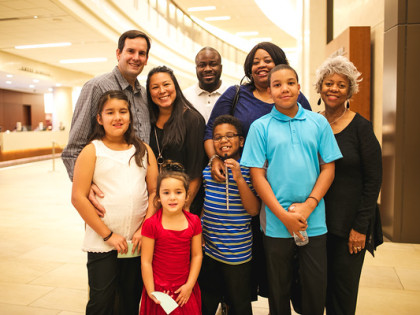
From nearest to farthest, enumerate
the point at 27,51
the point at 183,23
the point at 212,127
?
the point at 212,127 < the point at 27,51 < the point at 183,23

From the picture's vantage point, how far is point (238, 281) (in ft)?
6.64

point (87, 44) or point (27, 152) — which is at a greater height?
point (87, 44)

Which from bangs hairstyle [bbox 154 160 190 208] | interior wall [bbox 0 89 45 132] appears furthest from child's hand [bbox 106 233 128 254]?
interior wall [bbox 0 89 45 132]

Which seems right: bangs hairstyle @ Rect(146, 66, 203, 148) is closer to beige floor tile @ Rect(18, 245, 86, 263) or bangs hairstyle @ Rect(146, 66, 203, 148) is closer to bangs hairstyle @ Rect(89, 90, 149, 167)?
bangs hairstyle @ Rect(89, 90, 149, 167)

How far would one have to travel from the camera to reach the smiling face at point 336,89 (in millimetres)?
2000

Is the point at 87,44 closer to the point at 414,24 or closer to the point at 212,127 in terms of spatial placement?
the point at 414,24

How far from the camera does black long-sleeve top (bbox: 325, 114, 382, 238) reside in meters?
1.89

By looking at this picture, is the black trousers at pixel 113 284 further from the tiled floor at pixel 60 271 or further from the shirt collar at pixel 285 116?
the shirt collar at pixel 285 116

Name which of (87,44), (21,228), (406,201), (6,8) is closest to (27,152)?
(87,44)

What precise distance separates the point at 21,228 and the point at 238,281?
4.37m

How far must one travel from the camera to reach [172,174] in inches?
74.6

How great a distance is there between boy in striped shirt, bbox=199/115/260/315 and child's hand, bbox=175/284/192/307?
0.84 ft

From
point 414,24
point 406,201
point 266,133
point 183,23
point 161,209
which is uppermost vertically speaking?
point 183,23

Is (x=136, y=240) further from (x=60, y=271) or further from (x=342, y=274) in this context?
(x=60, y=271)
